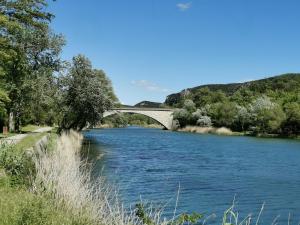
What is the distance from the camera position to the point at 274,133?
9188 centimetres

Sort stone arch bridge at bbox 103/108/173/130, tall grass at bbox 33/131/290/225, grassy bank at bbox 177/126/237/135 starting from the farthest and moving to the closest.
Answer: stone arch bridge at bbox 103/108/173/130
grassy bank at bbox 177/126/237/135
tall grass at bbox 33/131/290/225

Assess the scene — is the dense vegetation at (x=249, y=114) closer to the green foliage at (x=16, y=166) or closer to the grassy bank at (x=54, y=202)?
the green foliage at (x=16, y=166)

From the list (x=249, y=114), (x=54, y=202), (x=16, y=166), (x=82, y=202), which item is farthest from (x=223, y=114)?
(x=82, y=202)

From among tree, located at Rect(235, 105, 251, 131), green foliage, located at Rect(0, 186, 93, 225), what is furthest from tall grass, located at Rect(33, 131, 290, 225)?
tree, located at Rect(235, 105, 251, 131)

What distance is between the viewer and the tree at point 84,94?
55312 millimetres

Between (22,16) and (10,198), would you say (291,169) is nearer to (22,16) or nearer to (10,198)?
(22,16)

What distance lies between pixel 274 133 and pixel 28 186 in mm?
82072

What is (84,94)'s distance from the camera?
55.4m

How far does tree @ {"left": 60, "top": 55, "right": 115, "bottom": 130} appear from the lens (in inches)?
2178

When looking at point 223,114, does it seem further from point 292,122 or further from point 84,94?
point 84,94

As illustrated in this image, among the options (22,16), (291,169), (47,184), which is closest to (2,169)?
(47,184)

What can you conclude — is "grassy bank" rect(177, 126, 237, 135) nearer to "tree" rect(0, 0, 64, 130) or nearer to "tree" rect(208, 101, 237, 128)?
"tree" rect(208, 101, 237, 128)

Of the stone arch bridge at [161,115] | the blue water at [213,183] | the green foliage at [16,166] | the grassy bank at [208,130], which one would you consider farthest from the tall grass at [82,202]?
the stone arch bridge at [161,115]

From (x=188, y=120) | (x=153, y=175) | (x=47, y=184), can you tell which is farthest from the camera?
(x=188, y=120)
